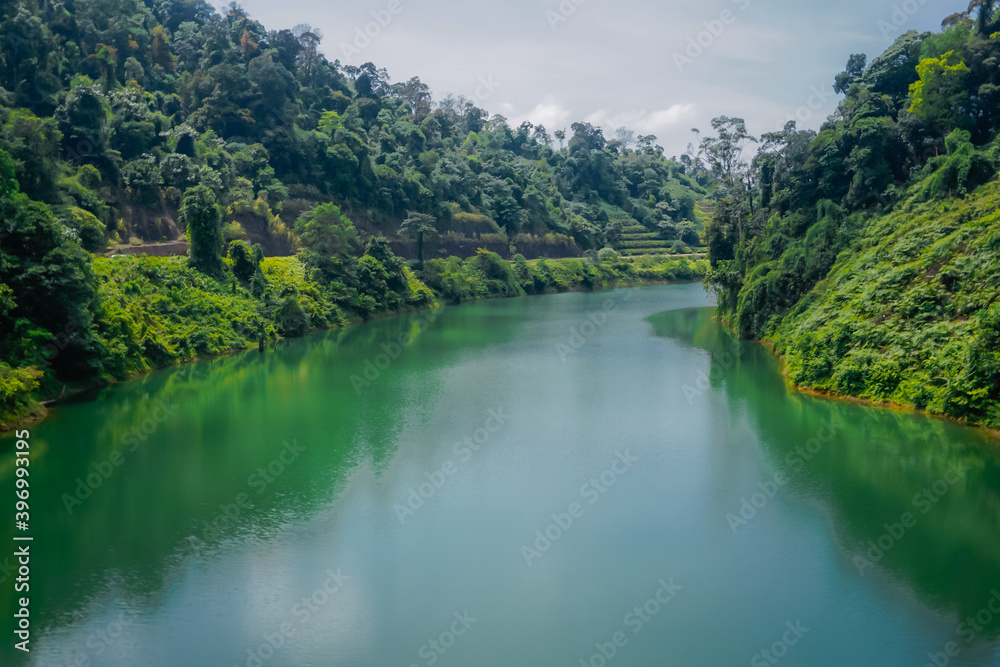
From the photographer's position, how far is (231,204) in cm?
4031

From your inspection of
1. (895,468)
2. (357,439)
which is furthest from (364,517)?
(895,468)

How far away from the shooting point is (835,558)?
10922mm

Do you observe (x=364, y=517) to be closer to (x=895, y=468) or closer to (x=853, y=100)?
(x=895, y=468)

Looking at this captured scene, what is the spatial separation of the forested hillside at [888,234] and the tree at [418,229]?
66.5 feet

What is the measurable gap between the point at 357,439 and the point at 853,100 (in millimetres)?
27226

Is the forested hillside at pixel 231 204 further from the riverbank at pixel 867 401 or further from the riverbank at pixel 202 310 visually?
the riverbank at pixel 867 401

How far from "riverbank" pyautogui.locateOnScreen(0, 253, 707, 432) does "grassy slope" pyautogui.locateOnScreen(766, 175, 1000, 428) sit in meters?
20.0

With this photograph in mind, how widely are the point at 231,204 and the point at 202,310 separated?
14.3 metres

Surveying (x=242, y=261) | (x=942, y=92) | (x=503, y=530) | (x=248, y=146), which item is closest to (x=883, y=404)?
(x=503, y=530)

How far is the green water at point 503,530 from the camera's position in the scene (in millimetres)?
8898

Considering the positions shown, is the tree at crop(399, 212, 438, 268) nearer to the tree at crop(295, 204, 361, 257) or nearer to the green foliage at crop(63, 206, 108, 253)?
the tree at crop(295, 204, 361, 257)

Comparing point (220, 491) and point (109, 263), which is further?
point (109, 263)

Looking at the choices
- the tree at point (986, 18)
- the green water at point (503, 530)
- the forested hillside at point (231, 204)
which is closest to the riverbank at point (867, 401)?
the green water at point (503, 530)

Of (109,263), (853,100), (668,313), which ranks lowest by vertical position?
(668,313)
